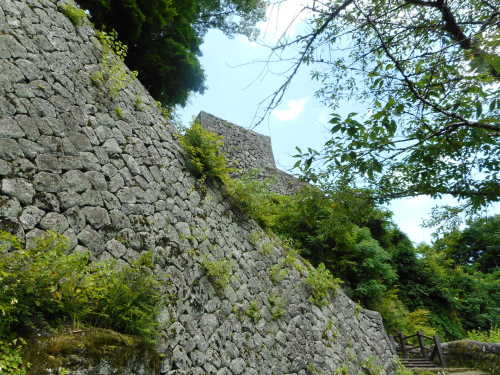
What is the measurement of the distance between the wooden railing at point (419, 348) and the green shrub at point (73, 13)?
10570 mm

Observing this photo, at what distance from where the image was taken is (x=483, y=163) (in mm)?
3602

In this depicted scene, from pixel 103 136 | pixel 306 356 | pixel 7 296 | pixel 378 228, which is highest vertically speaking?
pixel 378 228

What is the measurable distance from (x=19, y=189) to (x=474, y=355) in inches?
413

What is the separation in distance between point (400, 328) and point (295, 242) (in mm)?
4050

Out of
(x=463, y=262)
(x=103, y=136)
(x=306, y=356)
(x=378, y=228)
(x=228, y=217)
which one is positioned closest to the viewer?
(x=103, y=136)

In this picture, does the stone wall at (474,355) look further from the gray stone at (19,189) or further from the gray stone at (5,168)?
the gray stone at (5,168)

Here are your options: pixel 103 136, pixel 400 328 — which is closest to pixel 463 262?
pixel 400 328

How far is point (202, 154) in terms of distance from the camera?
227 inches

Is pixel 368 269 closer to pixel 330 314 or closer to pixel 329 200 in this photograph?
pixel 330 314

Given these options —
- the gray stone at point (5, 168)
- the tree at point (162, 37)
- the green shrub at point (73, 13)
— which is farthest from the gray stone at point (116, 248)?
the tree at point (162, 37)

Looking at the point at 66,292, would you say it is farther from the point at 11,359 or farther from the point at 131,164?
the point at 131,164

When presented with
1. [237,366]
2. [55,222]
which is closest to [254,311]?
[237,366]

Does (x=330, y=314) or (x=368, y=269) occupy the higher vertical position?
(x=368, y=269)

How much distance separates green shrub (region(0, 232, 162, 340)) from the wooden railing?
8426 mm
